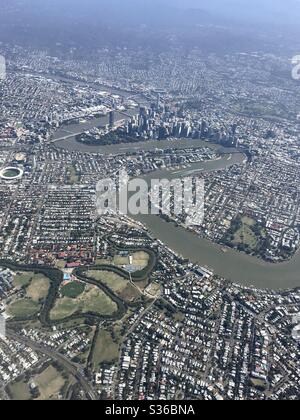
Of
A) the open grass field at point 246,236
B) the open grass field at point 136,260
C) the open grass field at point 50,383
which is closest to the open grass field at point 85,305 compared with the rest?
the open grass field at point 136,260

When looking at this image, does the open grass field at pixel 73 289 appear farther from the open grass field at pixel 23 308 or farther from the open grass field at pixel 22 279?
the open grass field at pixel 22 279

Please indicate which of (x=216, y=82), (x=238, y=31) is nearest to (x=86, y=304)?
(x=216, y=82)

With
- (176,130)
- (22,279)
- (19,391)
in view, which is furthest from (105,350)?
(176,130)

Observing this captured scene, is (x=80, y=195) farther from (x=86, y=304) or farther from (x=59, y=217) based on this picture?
(x=86, y=304)

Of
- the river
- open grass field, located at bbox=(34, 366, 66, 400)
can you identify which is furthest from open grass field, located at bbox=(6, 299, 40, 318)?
the river

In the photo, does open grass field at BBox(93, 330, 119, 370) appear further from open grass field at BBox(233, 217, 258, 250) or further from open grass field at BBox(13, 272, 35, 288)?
open grass field at BBox(233, 217, 258, 250)

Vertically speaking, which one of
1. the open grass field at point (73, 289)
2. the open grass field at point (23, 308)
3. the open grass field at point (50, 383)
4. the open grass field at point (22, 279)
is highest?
the open grass field at point (73, 289)
